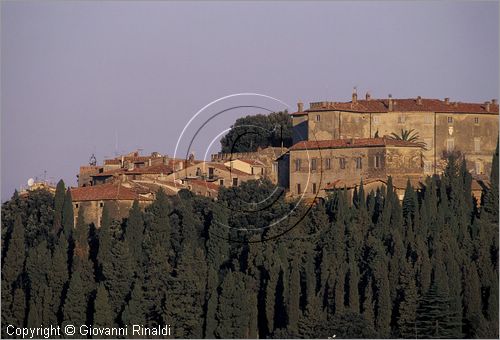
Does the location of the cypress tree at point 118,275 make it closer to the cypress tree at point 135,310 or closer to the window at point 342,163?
the cypress tree at point 135,310

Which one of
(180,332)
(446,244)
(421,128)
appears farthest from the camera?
(421,128)

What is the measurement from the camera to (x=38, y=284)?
49312 mm

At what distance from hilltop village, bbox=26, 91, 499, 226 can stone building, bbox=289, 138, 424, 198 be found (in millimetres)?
32

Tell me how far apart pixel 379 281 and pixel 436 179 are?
986 centimetres

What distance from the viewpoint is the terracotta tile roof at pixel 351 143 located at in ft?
194

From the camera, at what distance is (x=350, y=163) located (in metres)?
59.1

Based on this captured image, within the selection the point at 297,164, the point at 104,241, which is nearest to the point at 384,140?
the point at 297,164

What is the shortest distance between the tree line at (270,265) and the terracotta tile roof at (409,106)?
616 cm

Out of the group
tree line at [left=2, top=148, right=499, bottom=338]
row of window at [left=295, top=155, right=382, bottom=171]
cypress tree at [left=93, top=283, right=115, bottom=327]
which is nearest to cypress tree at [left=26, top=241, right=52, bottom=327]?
tree line at [left=2, top=148, right=499, bottom=338]

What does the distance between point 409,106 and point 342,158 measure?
588 centimetres

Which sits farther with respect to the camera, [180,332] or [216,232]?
[216,232]

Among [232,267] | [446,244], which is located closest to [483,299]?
[446,244]

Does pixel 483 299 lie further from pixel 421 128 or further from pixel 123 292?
pixel 421 128

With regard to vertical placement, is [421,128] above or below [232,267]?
above
